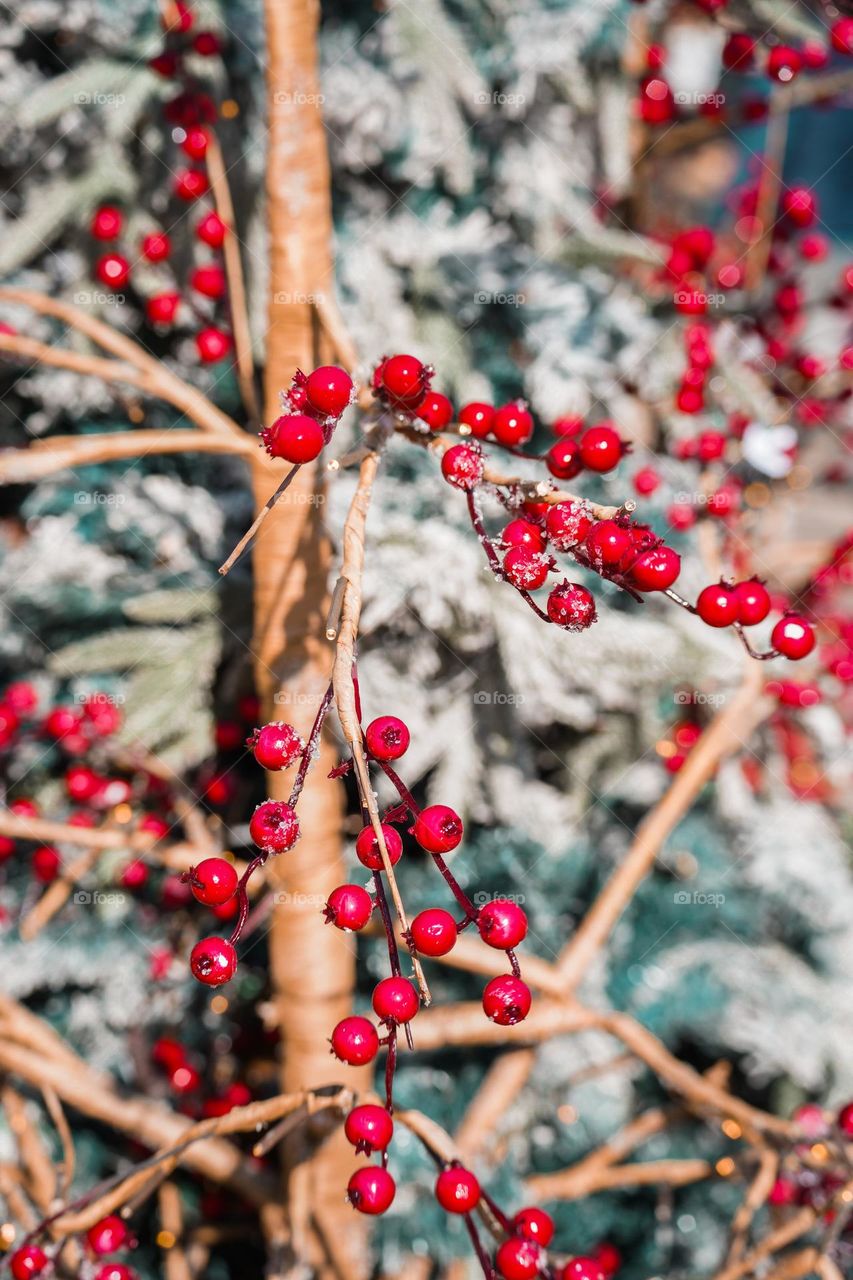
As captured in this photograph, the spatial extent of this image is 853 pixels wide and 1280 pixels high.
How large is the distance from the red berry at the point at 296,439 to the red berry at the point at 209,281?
2.08 ft

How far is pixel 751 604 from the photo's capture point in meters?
0.55

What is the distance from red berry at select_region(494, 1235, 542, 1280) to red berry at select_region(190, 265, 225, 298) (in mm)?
943

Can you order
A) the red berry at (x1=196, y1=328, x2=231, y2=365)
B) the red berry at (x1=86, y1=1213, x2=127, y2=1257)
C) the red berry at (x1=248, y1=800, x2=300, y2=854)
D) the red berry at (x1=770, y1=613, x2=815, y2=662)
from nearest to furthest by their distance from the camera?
the red berry at (x1=248, y1=800, x2=300, y2=854)
the red berry at (x1=770, y1=613, x2=815, y2=662)
the red berry at (x1=86, y1=1213, x2=127, y2=1257)
the red berry at (x1=196, y1=328, x2=231, y2=365)

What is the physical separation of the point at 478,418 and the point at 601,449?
91 millimetres

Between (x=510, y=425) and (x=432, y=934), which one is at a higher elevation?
(x=510, y=425)

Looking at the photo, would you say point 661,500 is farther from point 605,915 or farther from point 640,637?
point 605,915

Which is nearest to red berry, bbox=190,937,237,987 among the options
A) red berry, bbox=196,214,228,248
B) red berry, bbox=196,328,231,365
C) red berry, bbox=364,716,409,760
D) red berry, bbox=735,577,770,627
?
red berry, bbox=364,716,409,760

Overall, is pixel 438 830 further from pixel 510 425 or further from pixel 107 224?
pixel 107 224

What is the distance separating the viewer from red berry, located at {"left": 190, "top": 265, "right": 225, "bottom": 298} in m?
1.04

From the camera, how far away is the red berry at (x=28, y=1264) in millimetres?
644

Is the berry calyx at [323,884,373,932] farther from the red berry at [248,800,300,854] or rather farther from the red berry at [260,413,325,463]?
the red berry at [260,413,325,463]

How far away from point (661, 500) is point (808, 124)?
3480 millimetres

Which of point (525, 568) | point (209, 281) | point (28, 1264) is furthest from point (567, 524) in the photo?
point (209, 281)

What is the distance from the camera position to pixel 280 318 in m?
0.77
